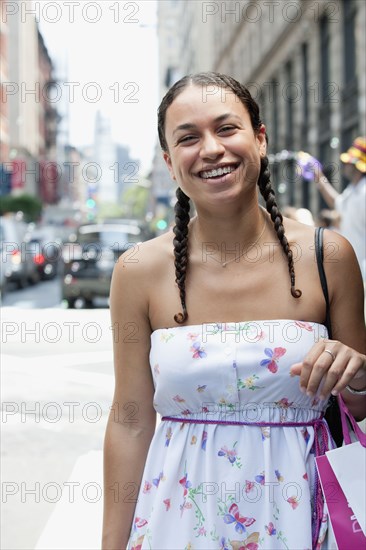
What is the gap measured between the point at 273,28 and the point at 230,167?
134 feet

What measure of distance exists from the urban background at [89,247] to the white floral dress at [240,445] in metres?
0.41

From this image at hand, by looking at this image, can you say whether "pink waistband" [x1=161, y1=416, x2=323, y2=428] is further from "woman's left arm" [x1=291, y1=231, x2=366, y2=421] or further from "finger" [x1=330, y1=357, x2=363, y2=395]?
"finger" [x1=330, y1=357, x2=363, y2=395]

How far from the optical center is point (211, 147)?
220 cm

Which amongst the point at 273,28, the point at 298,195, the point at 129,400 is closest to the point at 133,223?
the point at 298,195

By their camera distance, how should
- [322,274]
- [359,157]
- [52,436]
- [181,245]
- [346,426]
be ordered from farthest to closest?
[359,157]
[52,436]
[181,245]
[322,274]
[346,426]

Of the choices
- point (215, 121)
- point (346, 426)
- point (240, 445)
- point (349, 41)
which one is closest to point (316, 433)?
point (346, 426)

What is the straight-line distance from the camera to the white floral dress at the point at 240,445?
2121 millimetres

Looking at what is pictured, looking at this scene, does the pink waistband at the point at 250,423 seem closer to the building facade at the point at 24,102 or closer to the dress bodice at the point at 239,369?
the dress bodice at the point at 239,369

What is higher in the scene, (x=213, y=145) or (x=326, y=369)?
(x=213, y=145)

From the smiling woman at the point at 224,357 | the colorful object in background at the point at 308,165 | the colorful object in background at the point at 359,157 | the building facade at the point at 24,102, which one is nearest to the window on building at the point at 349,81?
the colorful object in background at the point at 308,165

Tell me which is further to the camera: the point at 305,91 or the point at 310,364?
the point at 305,91

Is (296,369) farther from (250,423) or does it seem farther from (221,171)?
(221,171)

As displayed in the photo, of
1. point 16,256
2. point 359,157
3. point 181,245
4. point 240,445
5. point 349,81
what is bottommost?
point 16,256

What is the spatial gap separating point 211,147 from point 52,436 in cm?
358
